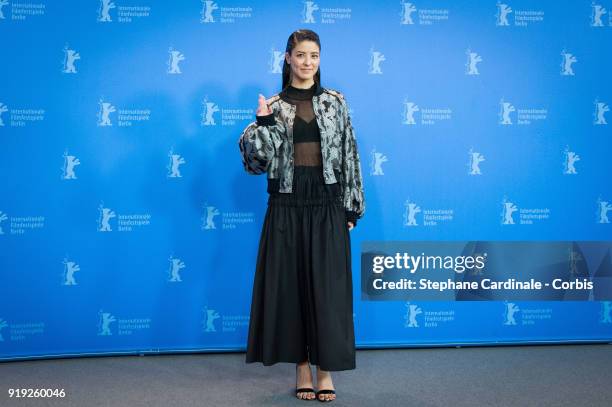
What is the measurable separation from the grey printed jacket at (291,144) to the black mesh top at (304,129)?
2 centimetres

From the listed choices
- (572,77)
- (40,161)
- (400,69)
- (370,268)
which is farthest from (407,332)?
(40,161)

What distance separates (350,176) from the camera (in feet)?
10.1

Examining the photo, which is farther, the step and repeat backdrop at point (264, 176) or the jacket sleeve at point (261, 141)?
the step and repeat backdrop at point (264, 176)

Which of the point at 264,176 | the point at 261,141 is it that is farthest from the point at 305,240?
the point at 264,176

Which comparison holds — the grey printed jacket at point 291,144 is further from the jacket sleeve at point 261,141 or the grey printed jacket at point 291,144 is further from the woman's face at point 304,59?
the woman's face at point 304,59

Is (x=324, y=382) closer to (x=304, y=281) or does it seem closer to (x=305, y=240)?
(x=304, y=281)

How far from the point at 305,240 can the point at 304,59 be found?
31.9 inches

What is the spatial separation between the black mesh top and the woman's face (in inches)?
3.0

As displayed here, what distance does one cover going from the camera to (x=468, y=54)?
393 centimetres

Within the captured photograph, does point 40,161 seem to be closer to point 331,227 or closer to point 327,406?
point 331,227

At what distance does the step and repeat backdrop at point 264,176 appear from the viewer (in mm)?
3738

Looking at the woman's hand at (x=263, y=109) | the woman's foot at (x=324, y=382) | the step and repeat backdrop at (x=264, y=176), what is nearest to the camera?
the woman's hand at (x=263, y=109)

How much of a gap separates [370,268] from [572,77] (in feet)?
5.49

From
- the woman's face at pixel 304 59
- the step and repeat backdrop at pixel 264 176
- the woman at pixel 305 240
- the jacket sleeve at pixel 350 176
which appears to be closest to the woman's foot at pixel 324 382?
the woman at pixel 305 240
